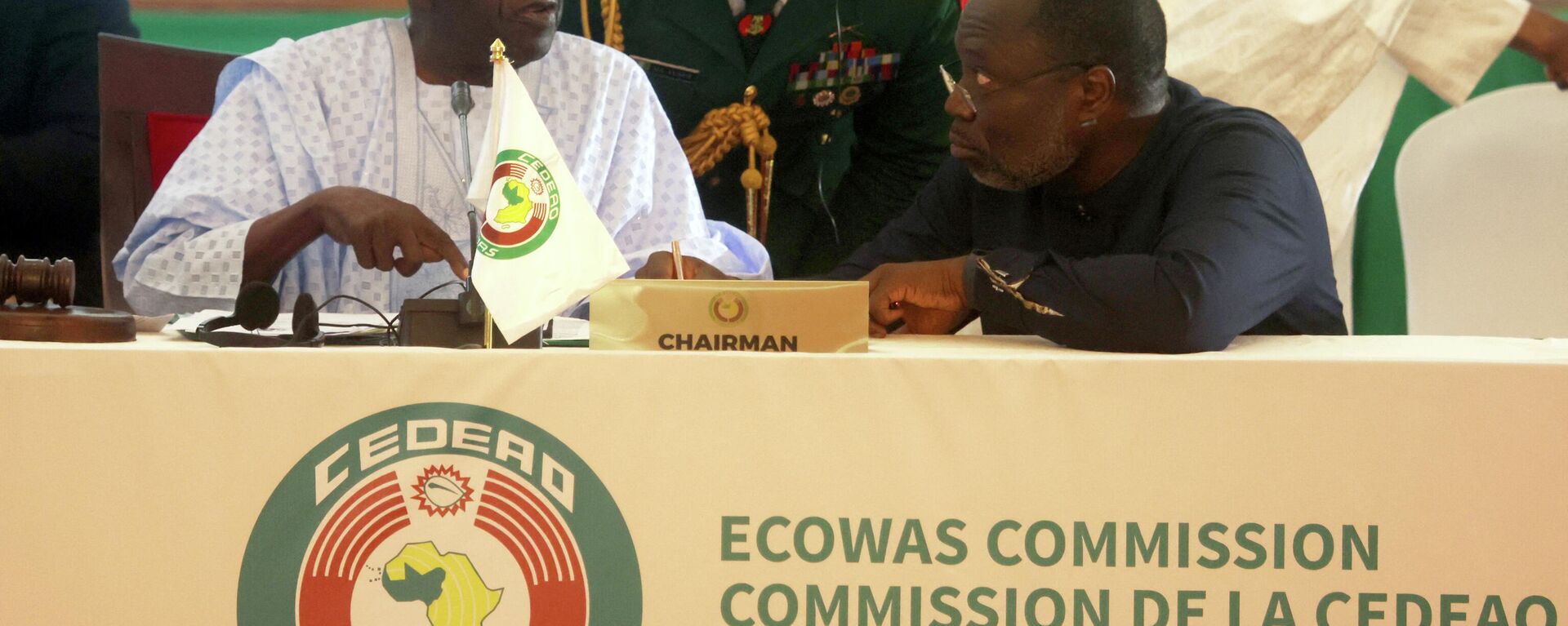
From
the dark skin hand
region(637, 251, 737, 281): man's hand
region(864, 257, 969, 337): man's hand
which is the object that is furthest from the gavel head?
region(864, 257, 969, 337): man's hand

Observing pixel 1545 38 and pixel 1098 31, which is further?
pixel 1545 38

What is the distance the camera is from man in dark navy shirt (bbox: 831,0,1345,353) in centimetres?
152

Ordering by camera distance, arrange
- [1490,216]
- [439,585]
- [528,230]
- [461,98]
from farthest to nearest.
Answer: [1490,216], [461,98], [528,230], [439,585]

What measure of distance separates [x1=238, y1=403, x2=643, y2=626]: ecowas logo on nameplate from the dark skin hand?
479 millimetres

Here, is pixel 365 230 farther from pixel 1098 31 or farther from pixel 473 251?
pixel 1098 31

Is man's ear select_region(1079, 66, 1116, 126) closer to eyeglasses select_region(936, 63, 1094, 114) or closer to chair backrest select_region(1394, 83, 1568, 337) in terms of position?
eyeglasses select_region(936, 63, 1094, 114)

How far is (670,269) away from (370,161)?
52cm

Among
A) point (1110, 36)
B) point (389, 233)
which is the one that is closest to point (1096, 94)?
point (1110, 36)

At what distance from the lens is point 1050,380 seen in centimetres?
121

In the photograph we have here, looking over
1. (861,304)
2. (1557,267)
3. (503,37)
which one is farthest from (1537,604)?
(1557,267)

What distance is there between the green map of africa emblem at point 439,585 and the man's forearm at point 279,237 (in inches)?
30.6

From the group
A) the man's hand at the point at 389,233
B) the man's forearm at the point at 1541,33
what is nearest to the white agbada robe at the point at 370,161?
the man's hand at the point at 389,233

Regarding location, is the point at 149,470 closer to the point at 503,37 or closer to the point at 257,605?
the point at 257,605

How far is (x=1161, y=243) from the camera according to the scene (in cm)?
163
